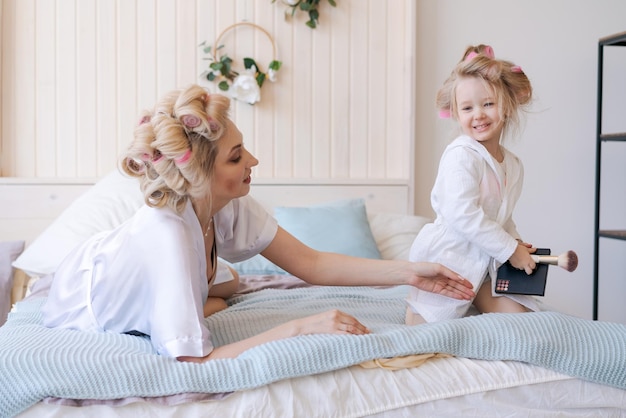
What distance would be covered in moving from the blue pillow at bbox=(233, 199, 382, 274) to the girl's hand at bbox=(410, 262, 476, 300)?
83 cm

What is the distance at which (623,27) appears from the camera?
360 cm

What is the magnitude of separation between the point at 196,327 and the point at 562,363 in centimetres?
69

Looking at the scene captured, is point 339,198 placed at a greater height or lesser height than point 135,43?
lesser

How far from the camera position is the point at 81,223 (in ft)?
→ 8.61

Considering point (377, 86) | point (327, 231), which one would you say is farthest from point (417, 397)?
point (377, 86)

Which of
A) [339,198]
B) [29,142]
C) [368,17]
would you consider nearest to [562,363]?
[339,198]

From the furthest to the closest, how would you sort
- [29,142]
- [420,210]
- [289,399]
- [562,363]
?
[420,210]
[29,142]
[562,363]
[289,399]

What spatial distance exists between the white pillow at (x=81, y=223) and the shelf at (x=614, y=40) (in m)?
2.05

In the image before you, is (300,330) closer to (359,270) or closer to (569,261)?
(359,270)

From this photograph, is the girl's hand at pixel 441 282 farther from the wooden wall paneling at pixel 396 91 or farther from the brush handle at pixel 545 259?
the wooden wall paneling at pixel 396 91

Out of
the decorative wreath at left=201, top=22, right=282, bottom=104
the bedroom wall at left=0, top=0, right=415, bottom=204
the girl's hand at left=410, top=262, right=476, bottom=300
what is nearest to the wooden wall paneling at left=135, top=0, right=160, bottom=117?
the bedroom wall at left=0, top=0, right=415, bottom=204

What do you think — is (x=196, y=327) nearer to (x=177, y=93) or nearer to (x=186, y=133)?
(x=186, y=133)

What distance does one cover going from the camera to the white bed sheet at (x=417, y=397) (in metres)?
1.31

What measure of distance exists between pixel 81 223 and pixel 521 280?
1.52 metres
